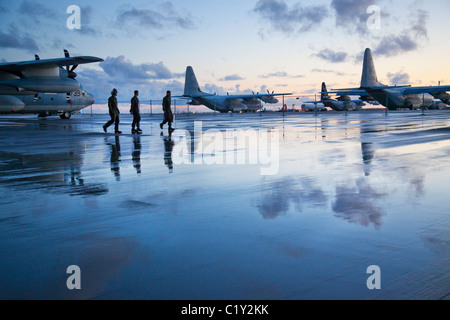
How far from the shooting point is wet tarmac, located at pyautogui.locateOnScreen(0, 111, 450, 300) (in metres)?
2.43

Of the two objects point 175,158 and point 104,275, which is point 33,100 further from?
point 104,275

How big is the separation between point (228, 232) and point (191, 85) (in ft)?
199

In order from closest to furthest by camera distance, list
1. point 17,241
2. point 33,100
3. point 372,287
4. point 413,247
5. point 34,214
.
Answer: point 372,287, point 413,247, point 17,241, point 34,214, point 33,100

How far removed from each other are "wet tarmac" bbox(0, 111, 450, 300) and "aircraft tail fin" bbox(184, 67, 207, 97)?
56.1 metres

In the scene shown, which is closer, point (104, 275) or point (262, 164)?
point (104, 275)

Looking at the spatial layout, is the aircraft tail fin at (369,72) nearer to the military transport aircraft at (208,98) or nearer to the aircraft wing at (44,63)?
the military transport aircraft at (208,98)

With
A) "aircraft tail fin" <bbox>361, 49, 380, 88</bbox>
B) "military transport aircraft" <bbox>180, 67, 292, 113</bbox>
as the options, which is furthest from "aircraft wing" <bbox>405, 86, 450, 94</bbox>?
"military transport aircraft" <bbox>180, 67, 292, 113</bbox>

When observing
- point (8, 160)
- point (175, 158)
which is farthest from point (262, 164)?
→ point (8, 160)

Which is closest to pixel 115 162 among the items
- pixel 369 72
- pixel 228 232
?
pixel 228 232

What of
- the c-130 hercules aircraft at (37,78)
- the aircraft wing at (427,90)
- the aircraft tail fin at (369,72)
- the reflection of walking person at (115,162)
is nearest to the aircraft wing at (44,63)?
the c-130 hercules aircraft at (37,78)

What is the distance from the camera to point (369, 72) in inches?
2188

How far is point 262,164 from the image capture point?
24.7 ft

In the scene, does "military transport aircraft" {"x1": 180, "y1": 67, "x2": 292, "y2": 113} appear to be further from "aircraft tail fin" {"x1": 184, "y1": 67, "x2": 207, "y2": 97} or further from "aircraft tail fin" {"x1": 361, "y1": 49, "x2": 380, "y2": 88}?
"aircraft tail fin" {"x1": 361, "y1": 49, "x2": 380, "y2": 88}
